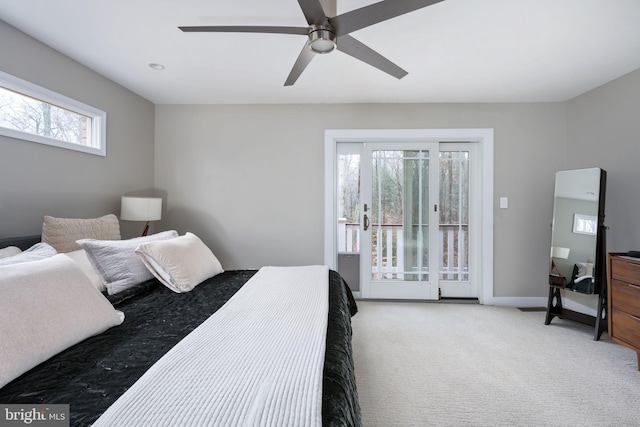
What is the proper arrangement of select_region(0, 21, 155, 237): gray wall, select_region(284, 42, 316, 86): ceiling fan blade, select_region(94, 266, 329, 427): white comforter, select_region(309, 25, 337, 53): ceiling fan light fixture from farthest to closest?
1. select_region(0, 21, 155, 237): gray wall
2. select_region(284, 42, 316, 86): ceiling fan blade
3. select_region(309, 25, 337, 53): ceiling fan light fixture
4. select_region(94, 266, 329, 427): white comforter

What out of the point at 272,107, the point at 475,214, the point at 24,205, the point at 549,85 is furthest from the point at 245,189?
the point at 549,85

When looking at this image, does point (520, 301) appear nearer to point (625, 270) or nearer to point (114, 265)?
point (625, 270)

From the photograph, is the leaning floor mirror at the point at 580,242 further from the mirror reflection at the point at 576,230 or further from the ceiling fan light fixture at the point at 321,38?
the ceiling fan light fixture at the point at 321,38

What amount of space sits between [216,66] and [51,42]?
121cm

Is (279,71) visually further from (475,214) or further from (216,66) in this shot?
(475,214)

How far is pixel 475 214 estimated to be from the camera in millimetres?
3494

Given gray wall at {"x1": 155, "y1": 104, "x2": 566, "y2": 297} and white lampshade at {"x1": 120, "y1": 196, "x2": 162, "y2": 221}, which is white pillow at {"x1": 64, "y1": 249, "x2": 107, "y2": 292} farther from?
gray wall at {"x1": 155, "y1": 104, "x2": 566, "y2": 297}

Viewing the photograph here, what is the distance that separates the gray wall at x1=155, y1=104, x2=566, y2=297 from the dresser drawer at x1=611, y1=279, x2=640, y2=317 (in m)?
1.16

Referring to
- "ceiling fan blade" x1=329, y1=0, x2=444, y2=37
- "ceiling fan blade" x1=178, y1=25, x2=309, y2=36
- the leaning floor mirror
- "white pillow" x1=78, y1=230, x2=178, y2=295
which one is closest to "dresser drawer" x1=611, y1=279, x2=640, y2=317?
the leaning floor mirror

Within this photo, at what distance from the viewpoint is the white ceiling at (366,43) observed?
182 centimetres

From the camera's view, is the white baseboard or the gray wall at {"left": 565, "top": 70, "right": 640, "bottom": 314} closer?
the gray wall at {"left": 565, "top": 70, "right": 640, "bottom": 314}

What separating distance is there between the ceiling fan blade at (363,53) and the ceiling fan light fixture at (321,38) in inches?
3.1

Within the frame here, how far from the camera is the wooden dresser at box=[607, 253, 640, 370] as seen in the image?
2.05m

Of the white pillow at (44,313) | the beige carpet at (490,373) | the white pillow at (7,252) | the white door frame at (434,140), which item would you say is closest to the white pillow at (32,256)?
the white pillow at (7,252)
